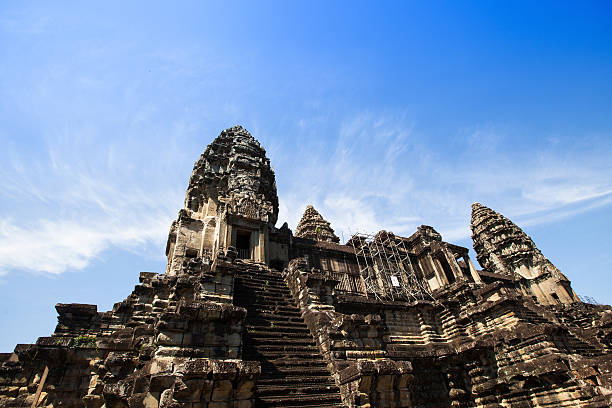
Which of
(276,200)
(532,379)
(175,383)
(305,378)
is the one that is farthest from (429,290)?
(175,383)

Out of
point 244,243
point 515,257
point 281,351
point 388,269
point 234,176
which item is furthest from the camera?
point 515,257

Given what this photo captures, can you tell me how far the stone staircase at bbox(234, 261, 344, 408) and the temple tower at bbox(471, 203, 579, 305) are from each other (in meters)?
27.9

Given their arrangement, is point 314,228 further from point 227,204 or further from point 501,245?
point 501,245

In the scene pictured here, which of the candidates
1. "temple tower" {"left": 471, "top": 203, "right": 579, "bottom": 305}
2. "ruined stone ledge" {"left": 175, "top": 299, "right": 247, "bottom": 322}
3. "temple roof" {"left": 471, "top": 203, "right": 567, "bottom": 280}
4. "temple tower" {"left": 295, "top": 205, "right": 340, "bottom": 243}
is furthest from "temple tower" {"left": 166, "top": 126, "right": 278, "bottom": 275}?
"temple roof" {"left": 471, "top": 203, "right": 567, "bottom": 280}

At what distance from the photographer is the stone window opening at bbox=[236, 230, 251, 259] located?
1631cm

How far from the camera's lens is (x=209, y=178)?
20.6m

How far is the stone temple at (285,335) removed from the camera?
6461mm

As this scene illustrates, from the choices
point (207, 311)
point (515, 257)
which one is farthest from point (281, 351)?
point (515, 257)

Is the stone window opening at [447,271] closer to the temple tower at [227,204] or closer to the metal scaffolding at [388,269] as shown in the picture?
the metal scaffolding at [388,269]

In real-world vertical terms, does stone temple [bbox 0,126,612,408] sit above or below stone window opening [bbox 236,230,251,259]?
below

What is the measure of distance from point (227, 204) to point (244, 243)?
257 cm

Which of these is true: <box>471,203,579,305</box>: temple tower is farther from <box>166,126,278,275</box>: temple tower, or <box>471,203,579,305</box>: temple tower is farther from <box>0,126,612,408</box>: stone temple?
<box>166,126,278,275</box>: temple tower

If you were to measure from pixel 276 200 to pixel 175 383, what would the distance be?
662 inches

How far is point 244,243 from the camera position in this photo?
17.8m
